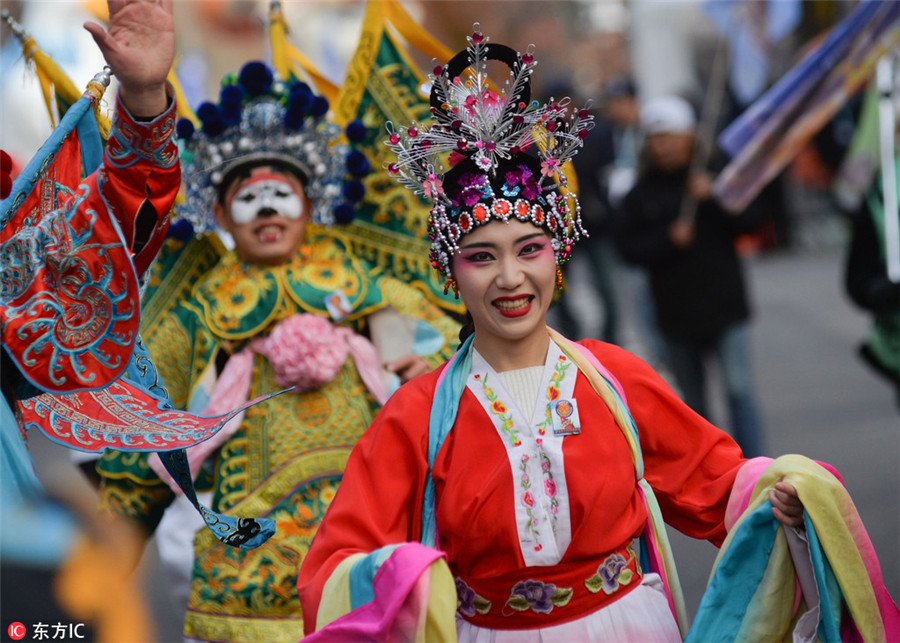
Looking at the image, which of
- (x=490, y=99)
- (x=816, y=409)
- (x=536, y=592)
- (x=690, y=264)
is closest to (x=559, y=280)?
(x=490, y=99)

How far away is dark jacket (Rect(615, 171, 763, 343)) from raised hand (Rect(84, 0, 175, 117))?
14.1ft

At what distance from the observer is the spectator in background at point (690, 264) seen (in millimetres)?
6688

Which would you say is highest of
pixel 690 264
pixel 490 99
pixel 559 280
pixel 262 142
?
pixel 690 264

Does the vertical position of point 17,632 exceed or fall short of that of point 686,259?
it falls short

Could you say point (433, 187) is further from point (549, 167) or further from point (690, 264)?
point (690, 264)

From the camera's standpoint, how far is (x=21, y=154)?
23.2 ft

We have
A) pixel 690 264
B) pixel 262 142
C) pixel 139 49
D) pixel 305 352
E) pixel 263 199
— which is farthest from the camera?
pixel 690 264

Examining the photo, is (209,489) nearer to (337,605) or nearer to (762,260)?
(337,605)

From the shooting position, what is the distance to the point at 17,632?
12.0ft

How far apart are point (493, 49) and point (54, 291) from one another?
1.25 metres

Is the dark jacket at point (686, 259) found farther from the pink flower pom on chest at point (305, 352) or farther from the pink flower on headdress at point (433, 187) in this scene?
the pink flower on headdress at point (433, 187)

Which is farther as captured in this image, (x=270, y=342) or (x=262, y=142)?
(x=262, y=142)

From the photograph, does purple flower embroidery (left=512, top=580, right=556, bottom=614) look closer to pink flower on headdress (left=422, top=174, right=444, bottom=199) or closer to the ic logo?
pink flower on headdress (left=422, top=174, right=444, bottom=199)

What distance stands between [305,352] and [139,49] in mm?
1400
